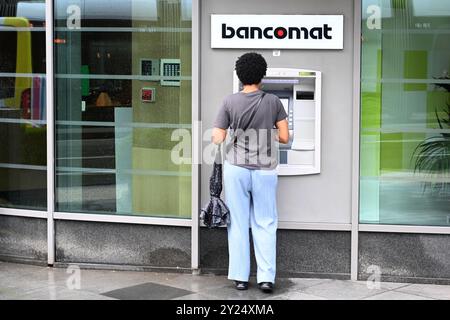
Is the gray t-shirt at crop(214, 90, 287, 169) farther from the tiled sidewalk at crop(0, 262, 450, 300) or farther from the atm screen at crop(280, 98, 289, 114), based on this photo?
the tiled sidewalk at crop(0, 262, 450, 300)

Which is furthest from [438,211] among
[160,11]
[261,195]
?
[160,11]

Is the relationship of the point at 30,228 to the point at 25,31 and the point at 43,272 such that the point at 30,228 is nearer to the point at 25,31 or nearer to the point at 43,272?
the point at 43,272

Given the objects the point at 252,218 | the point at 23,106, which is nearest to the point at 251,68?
the point at 252,218

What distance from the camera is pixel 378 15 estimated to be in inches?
258

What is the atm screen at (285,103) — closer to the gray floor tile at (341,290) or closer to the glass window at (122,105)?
the glass window at (122,105)

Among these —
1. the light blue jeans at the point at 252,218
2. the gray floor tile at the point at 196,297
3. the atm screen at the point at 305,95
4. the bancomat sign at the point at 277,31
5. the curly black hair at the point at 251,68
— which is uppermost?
the bancomat sign at the point at 277,31

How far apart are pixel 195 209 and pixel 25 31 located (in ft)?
8.07

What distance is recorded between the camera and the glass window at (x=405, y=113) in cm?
657

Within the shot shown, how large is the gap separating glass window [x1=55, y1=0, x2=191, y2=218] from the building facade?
0.04 ft

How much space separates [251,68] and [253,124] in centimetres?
46

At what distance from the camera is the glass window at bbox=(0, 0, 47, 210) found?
284 inches

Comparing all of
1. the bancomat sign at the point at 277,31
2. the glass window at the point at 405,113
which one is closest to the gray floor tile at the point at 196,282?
the glass window at the point at 405,113

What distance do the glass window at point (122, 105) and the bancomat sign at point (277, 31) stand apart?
42 cm

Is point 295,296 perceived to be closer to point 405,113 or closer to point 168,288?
point 168,288
